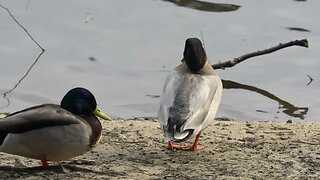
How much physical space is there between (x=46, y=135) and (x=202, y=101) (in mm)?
1291

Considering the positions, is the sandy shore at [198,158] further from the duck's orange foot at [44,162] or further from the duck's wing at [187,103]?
the duck's wing at [187,103]

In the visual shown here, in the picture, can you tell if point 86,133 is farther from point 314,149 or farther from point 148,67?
point 148,67

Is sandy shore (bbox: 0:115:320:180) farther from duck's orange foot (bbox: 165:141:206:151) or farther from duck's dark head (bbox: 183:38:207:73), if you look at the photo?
duck's dark head (bbox: 183:38:207:73)

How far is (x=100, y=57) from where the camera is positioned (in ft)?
38.1

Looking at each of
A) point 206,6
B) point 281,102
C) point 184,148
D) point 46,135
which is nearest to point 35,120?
point 46,135

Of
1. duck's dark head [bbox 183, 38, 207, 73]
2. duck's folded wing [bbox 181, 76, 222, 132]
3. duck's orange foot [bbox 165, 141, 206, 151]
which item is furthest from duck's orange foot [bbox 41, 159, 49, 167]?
duck's dark head [bbox 183, 38, 207, 73]

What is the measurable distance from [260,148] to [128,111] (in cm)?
299

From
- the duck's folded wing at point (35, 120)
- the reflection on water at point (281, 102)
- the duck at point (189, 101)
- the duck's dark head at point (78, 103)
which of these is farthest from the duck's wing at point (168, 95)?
the reflection on water at point (281, 102)

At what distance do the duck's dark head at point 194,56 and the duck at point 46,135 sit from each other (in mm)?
1343

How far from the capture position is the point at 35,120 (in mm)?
6629

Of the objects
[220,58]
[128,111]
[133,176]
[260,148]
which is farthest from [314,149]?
[220,58]

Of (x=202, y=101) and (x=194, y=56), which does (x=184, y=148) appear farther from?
(x=194, y=56)

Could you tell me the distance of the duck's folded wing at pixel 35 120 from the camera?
6.59 metres

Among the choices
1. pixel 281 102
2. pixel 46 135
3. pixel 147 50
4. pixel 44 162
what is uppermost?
pixel 46 135
